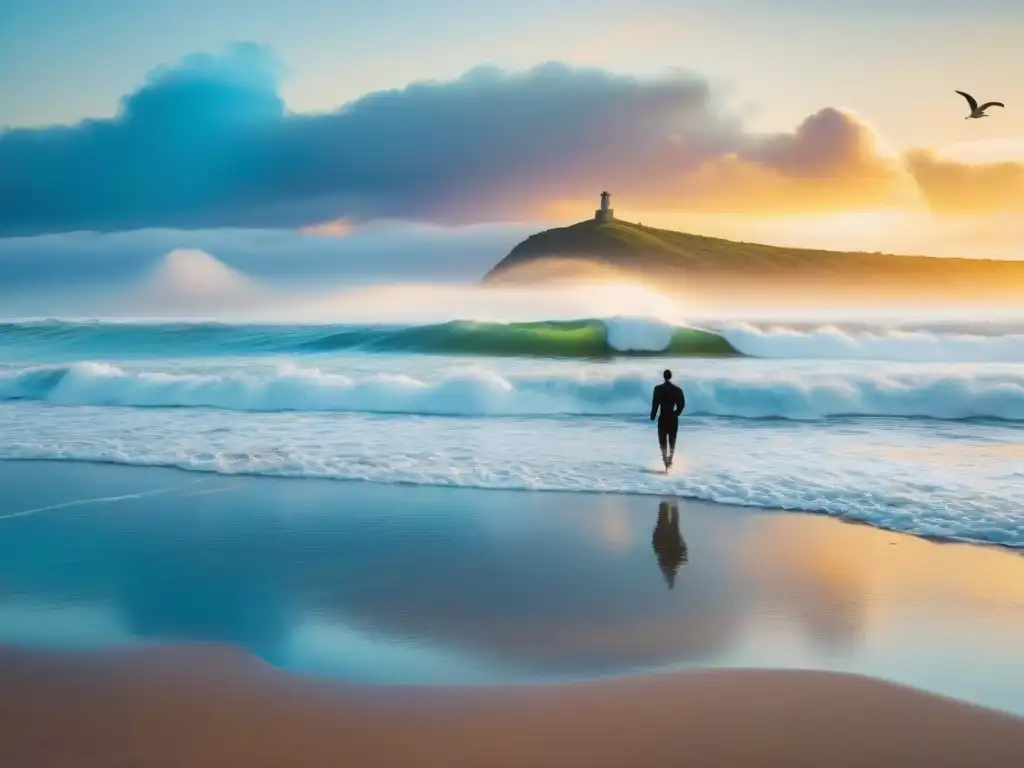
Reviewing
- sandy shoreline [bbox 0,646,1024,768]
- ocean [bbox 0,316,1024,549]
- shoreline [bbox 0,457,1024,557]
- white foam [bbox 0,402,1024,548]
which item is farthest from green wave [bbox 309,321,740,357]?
sandy shoreline [bbox 0,646,1024,768]

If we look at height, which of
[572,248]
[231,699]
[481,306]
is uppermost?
[572,248]

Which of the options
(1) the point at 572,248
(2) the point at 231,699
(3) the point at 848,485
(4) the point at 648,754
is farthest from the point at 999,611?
(1) the point at 572,248

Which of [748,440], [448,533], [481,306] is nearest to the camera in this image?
[448,533]

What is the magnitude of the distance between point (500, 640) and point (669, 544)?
7.07ft

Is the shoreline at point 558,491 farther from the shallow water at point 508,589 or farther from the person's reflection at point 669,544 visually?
the person's reflection at point 669,544

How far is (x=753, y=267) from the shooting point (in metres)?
50.1

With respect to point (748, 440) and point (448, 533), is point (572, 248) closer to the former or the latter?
point (748, 440)

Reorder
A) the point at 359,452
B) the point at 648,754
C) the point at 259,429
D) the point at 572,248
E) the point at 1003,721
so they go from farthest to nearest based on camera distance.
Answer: the point at 572,248
the point at 259,429
the point at 359,452
the point at 1003,721
the point at 648,754

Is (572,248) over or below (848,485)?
over

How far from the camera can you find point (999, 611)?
453 cm

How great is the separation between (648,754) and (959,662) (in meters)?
1.82

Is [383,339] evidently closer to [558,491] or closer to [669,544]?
[558,491]

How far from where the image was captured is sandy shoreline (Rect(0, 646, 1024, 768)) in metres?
3.05

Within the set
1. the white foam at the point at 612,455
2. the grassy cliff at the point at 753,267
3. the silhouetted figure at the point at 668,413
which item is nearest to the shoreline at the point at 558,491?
the white foam at the point at 612,455
